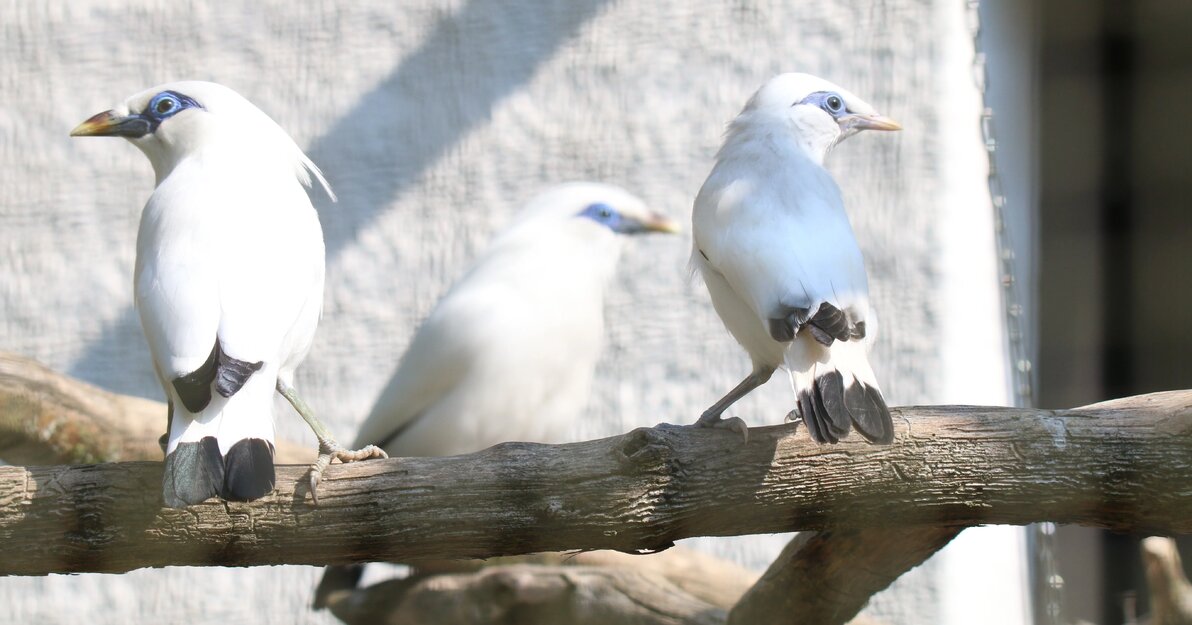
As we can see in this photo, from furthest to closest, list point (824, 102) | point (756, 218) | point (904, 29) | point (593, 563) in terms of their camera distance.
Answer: point (904, 29)
point (593, 563)
point (824, 102)
point (756, 218)

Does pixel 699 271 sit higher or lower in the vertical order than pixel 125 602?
higher

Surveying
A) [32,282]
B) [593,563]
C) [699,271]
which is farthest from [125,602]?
[699,271]

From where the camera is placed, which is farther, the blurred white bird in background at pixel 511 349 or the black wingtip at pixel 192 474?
the blurred white bird in background at pixel 511 349

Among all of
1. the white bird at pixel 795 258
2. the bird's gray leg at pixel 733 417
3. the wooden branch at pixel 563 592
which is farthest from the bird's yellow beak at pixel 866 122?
the wooden branch at pixel 563 592

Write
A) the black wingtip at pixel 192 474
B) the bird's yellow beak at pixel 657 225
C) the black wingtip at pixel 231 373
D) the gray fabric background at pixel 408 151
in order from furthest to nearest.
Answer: the gray fabric background at pixel 408 151 < the bird's yellow beak at pixel 657 225 < the black wingtip at pixel 231 373 < the black wingtip at pixel 192 474

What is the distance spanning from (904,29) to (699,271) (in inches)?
45.1

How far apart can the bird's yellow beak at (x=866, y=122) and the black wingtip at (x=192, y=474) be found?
1.04m

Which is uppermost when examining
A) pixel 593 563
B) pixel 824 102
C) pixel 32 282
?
pixel 824 102

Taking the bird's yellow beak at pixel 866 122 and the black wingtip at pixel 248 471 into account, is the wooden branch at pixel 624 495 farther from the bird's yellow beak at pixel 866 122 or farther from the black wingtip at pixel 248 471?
the bird's yellow beak at pixel 866 122

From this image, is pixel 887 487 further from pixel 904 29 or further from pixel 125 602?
pixel 125 602

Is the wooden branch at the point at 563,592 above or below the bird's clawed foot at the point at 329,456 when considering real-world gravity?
below

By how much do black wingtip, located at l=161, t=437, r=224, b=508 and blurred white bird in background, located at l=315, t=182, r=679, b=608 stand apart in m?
0.94

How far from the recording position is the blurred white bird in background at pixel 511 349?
2.19m

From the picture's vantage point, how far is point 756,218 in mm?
1560
